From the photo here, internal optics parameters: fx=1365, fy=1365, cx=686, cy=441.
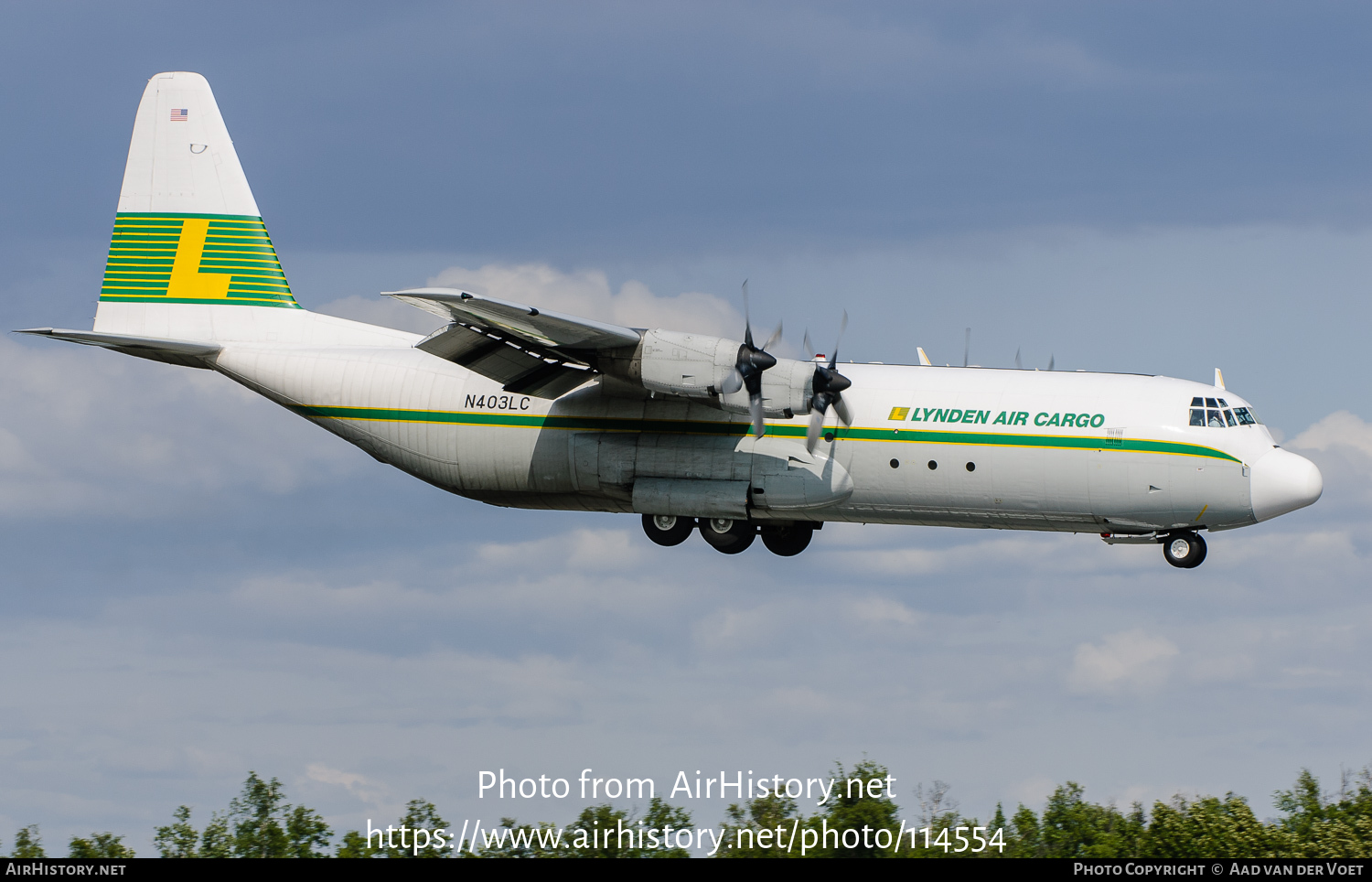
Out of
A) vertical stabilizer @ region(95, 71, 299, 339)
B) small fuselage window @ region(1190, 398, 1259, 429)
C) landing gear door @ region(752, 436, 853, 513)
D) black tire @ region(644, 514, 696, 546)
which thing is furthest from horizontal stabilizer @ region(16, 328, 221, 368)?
small fuselage window @ region(1190, 398, 1259, 429)

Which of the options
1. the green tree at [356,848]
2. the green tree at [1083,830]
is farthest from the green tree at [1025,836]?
the green tree at [356,848]

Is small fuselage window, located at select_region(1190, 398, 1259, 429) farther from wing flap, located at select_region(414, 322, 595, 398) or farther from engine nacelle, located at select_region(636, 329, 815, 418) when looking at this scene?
wing flap, located at select_region(414, 322, 595, 398)

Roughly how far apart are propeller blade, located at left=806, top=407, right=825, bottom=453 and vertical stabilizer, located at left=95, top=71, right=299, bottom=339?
43.0 feet

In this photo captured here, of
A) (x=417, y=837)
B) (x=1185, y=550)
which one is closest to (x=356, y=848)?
(x=417, y=837)

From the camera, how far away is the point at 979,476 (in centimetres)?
2717

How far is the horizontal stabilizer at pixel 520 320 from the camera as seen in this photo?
77.0ft

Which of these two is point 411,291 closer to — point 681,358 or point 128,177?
point 681,358

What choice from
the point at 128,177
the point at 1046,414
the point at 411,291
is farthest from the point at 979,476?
the point at 128,177

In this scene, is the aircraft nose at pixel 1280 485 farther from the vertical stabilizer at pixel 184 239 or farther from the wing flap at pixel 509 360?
the vertical stabilizer at pixel 184 239

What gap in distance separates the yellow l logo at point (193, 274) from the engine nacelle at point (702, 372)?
1224 centimetres

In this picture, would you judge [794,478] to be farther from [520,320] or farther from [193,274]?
[193,274]

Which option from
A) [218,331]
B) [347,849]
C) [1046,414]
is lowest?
[347,849]
